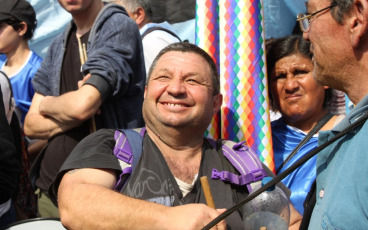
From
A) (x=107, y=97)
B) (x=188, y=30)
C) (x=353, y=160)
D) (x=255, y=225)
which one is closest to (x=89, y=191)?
(x=255, y=225)

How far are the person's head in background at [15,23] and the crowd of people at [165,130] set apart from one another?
0.63 meters

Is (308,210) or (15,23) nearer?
(308,210)

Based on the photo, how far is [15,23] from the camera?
4.45m

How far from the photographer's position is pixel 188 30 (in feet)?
17.4

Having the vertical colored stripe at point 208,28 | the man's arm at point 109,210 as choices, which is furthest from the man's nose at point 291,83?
the man's arm at point 109,210

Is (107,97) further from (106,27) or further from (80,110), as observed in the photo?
(106,27)

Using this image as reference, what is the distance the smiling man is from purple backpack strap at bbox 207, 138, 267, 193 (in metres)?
0.03

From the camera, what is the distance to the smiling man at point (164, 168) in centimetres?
221

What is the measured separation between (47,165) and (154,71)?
81 centimetres

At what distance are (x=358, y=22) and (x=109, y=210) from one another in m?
1.14

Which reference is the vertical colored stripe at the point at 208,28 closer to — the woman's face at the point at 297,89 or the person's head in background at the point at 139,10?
the woman's face at the point at 297,89

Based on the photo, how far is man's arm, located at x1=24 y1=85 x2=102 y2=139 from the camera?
9.91ft

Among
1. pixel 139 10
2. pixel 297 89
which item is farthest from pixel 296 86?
pixel 139 10

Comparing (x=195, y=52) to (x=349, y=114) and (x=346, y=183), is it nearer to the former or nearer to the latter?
(x=349, y=114)
